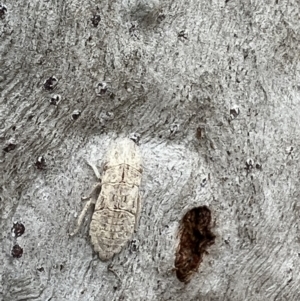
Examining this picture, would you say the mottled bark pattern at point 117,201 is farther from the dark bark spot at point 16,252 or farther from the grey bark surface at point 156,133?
the dark bark spot at point 16,252

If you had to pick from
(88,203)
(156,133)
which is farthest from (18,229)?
(156,133)

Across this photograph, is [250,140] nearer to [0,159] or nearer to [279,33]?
[279,33]

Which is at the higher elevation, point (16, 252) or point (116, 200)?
point (116, 200)

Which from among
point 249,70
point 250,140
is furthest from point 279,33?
point 250,140

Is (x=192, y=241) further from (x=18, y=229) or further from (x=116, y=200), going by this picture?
(x=18, y=229)

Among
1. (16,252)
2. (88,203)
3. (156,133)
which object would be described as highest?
(156,133)

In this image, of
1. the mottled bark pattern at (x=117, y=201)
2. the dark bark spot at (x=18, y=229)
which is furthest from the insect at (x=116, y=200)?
the dark bark spot at (x=18, y=229)

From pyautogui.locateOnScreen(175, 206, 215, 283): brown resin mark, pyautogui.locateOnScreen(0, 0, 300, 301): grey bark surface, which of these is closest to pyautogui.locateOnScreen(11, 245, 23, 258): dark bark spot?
pyautogui.locateOnScreen(0, 0, 300, 301): grey bark surface
